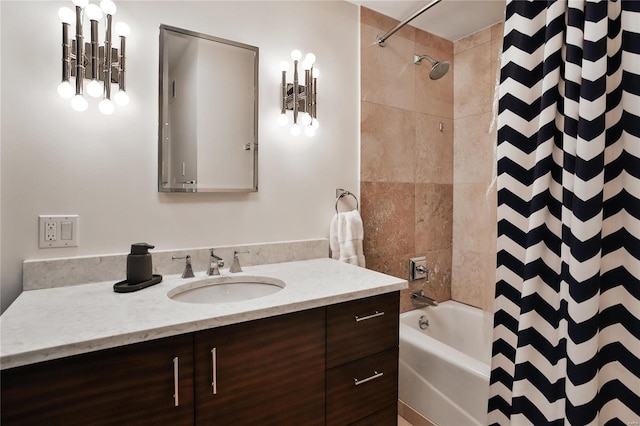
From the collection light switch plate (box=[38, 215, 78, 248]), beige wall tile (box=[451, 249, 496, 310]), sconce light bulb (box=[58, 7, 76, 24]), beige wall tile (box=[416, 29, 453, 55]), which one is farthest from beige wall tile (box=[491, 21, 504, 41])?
light switch plate (box=[38, 215, 78, 248])

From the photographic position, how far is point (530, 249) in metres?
1.11

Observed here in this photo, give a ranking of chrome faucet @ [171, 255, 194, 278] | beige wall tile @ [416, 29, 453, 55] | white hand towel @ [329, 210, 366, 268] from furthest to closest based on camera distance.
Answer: beige wall tile @ [416, 29, 453, 55], white hand towel @ [329, 210, 366, 268], chrome faucet @ [171, 255, 194, 278]

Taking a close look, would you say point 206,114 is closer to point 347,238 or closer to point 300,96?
point 300,96

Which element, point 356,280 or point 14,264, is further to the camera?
point 356,280

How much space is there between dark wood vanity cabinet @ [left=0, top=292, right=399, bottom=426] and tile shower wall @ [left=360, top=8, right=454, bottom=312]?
0.83 meters

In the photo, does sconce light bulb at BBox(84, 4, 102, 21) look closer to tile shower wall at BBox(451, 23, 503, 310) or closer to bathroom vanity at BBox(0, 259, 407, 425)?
bathroom vanity at BBox(0, 259, 407, 425)

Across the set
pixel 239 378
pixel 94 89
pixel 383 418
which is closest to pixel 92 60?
pixel 94 89

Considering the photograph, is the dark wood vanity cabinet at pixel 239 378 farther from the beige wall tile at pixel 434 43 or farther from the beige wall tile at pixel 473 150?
the beige wall tile at pixel 434 43

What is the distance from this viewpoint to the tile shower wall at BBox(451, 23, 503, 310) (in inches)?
87.0

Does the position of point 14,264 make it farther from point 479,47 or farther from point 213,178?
point 479,47

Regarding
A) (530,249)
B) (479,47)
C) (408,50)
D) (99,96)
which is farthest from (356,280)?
(479,47)

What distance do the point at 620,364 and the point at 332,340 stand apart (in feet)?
2.87

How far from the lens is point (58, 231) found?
48.6 inches

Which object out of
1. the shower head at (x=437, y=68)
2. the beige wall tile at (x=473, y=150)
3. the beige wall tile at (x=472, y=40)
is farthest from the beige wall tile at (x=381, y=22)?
the beige wall tile at (x=473, y=150)
